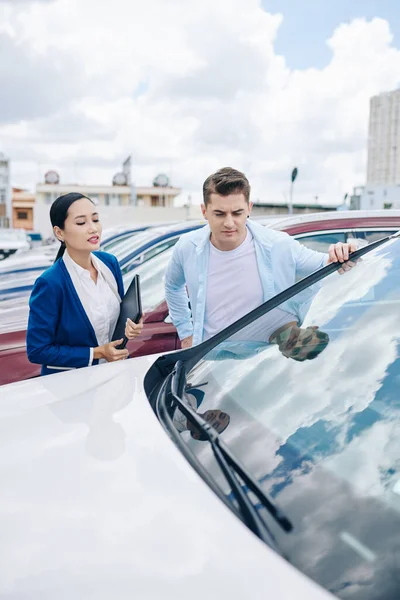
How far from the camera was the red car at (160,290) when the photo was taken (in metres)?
3.23

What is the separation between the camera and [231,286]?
258 cm

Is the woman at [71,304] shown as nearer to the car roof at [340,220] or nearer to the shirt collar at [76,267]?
the shirt collar at [76,267]

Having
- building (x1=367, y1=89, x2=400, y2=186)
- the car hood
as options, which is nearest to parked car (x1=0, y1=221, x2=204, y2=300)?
the car hood

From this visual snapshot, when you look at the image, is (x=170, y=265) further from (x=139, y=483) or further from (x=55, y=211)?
(x=139, y=483)

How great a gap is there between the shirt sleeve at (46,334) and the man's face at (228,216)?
0.72 m

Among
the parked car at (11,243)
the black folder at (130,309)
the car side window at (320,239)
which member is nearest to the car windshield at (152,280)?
the car side window at (320,239)

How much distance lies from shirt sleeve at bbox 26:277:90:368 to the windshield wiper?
0.95 meters

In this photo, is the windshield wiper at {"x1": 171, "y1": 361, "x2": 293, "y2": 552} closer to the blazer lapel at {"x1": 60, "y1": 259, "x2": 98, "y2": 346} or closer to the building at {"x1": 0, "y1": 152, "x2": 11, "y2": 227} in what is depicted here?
the blazer lapel at {"x1": 60, "y1": 259, "x2": 98, "y2": 346}

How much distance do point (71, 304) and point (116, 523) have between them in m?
1.39

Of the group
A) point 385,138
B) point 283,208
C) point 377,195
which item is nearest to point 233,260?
point 283,208

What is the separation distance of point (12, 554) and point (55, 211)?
1.59 meters

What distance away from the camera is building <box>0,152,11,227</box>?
55.3m

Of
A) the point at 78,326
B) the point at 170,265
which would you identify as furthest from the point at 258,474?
the point at 170,265

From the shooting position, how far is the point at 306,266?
262cm
